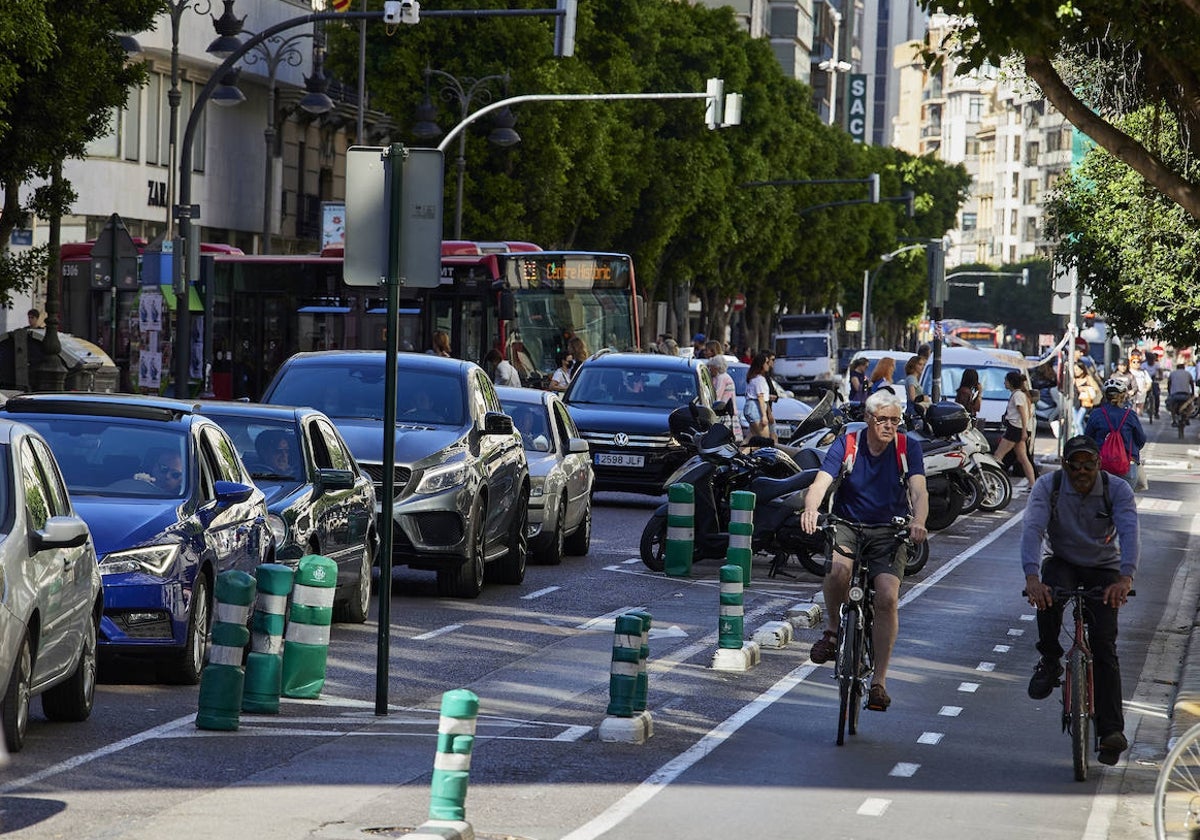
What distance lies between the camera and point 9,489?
406 inches

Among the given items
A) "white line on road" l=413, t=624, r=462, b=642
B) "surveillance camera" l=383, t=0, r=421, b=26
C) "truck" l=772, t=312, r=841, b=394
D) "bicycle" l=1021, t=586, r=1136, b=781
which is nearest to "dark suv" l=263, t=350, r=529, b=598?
"white line on road" l=413, t=624, r=462, b=642

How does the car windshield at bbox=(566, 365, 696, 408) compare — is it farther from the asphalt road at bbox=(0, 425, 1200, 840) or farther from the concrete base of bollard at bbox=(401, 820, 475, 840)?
the concrete base of bollard at bbox=(401, 820, 475, 840)

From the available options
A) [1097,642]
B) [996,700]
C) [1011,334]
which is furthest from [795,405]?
[1011,334]

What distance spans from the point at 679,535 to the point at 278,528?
6421 millimetres

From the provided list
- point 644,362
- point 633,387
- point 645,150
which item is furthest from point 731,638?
point 645,150

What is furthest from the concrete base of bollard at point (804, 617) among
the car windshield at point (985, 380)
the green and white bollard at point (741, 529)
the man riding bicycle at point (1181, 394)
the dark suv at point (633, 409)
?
the man riding bicycle at point (1181, 394)

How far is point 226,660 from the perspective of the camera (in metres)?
11.0

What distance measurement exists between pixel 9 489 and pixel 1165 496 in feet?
94.8

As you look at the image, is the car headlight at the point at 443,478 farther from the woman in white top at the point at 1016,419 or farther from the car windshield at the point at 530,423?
the woman in white top at the point at 1016,419

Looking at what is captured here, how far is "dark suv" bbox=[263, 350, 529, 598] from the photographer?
58.3 feet

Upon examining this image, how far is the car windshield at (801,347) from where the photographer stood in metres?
87.3

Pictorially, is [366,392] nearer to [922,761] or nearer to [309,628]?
[309,628]

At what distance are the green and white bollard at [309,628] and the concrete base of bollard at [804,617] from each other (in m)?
5.46

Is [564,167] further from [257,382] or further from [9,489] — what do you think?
[9,489]
